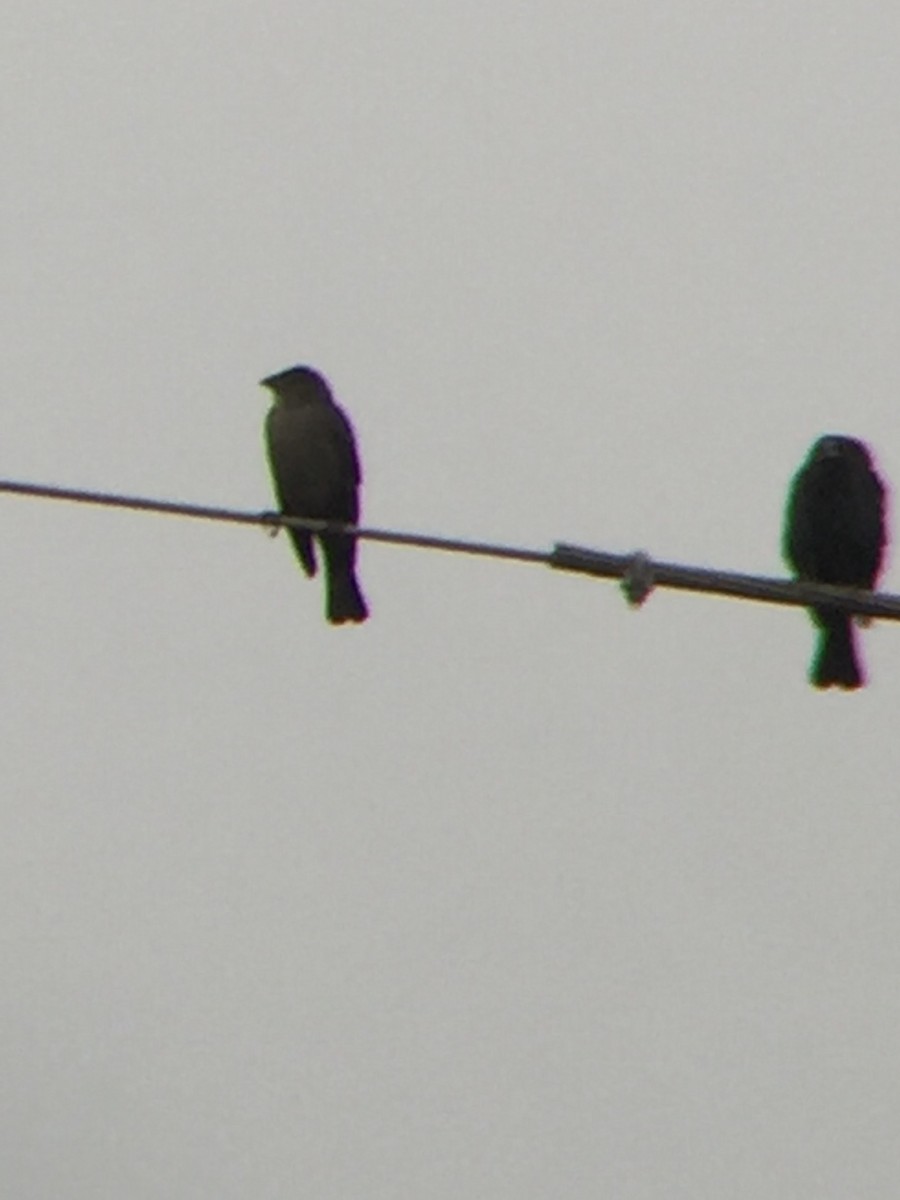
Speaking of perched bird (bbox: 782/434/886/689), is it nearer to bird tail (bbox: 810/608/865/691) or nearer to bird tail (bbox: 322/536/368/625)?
bird tail (bbox: 810/608/865/691)

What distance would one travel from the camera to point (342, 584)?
11.2m

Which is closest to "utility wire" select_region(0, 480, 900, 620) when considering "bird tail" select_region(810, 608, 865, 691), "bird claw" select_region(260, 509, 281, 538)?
"bird claw" select_region(260, 509, 281, 538)

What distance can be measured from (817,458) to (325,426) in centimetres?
202

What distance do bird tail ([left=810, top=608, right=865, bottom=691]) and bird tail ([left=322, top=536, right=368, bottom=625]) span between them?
213 cm

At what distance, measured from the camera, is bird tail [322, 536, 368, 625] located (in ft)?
36.5

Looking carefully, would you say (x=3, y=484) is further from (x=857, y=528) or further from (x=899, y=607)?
(x=857, y=528)

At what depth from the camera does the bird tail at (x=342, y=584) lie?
438 inches

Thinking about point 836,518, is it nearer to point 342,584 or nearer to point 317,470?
point 342,584

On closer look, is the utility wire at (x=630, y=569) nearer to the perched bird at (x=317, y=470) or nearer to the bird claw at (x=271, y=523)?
the bird claw at (x=271, y=523)

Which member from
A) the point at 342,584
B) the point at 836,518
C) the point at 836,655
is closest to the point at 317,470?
the point at 342,584

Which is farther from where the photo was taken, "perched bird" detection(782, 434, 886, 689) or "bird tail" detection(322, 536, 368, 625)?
"bird tail" detection(322, 536, 368, 625)

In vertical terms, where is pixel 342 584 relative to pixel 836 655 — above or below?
above

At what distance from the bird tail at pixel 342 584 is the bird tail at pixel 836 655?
2.13 meters

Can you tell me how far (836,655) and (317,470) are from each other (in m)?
2.40
